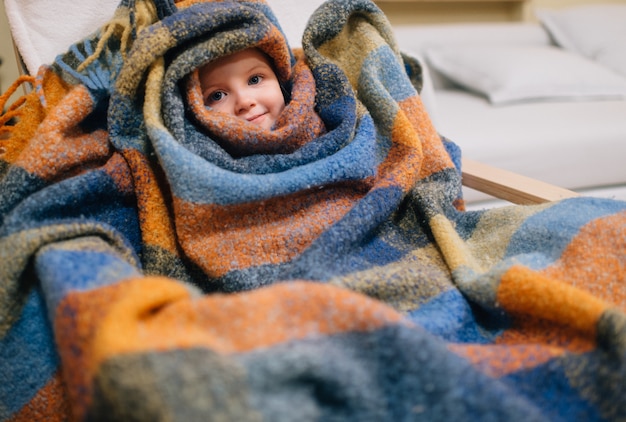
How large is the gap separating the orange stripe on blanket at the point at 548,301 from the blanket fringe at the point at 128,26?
1.86ft

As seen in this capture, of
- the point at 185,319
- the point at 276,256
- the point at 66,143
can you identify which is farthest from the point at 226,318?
the point at 66,143

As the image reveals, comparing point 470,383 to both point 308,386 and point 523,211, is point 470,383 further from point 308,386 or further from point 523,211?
point 523,211

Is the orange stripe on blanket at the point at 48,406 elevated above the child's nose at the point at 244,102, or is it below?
below

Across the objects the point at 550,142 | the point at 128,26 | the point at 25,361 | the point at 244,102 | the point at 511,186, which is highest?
the point at 128,26

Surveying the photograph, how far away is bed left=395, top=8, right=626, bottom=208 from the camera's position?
3.84 feet

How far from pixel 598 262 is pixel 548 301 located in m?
0.12

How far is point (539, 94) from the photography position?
4.72 ft

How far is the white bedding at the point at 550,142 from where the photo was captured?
1.15 m

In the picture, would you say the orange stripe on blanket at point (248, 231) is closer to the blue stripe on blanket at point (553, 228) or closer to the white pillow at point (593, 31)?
the blue stripe on blanket at point (553, 228)

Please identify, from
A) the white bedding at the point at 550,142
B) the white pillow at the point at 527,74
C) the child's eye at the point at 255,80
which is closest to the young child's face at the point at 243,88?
the child's eye at the point at 255,80

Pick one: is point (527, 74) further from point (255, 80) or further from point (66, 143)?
point (66, 143)

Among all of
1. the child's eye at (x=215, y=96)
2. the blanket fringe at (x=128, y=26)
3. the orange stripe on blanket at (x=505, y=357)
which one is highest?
the blanket fringe at (x=128, y=26)

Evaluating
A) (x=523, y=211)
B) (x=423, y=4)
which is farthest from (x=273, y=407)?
(x=423, y=4)

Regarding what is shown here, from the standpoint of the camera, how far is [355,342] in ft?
1.14
